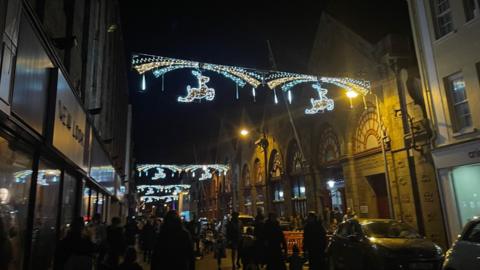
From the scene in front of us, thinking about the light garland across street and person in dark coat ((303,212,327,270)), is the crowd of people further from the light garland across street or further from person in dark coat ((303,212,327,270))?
the light garland across street

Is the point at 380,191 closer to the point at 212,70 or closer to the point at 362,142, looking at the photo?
the point at 362,142

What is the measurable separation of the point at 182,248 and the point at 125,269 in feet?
2.94

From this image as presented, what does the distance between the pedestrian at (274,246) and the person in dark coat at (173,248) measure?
11.5 feet

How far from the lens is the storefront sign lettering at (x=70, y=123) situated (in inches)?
296

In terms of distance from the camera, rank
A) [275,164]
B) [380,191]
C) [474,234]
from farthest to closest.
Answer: [275,164] → [380,191] → [474,234]

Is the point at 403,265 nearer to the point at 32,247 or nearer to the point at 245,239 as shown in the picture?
the point at 245,239

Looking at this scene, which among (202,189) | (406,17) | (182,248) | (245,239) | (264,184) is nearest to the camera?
(182,248)

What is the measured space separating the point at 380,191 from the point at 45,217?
1632 centimetres

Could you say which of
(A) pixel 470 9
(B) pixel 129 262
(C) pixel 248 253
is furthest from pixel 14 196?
(A) pixel 470 9

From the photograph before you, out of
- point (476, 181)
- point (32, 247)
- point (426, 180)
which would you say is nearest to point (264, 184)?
point (426, 180)

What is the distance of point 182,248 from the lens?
19.6 ft

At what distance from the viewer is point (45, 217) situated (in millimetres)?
7531

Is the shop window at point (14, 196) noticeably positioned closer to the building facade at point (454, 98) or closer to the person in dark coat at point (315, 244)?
the person in dark coat at point (315, 244)

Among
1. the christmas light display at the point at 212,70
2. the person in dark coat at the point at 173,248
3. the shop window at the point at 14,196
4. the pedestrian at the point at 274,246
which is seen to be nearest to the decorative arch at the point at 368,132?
the christmas light display at the point at 212,70
